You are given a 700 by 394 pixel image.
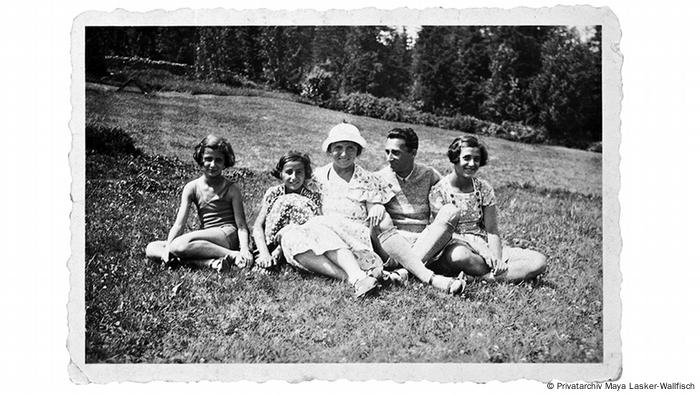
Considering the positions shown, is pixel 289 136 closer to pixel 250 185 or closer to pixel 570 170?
pixel 250 185

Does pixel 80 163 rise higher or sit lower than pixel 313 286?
higher

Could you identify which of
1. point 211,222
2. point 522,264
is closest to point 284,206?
point 211,222

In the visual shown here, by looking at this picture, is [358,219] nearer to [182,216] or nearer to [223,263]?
[223,263]

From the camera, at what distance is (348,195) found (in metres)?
5.74

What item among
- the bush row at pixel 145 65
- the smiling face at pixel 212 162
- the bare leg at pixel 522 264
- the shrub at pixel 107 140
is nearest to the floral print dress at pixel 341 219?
the smiling face at pixel 212 162

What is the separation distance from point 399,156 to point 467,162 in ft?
1.76

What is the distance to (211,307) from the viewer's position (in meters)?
5.56

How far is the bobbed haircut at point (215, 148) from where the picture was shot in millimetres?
5859

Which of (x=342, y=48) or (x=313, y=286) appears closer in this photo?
(x=313, y=286)

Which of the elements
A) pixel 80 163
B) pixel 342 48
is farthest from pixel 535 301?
pixel 80 163

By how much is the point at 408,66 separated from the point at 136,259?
268 centimetres

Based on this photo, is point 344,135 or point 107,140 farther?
point 107,140

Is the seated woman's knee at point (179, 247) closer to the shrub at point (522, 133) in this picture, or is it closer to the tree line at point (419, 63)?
the tree line at point (419, 63)

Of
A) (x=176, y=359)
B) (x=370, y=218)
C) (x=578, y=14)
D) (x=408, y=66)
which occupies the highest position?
(x=578, y=14)
